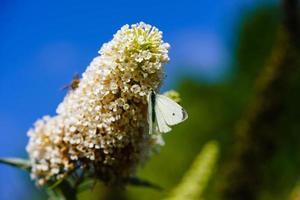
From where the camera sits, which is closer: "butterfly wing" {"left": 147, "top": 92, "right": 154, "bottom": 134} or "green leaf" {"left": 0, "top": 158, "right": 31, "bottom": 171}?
"butterfly wing" {"left": 147, "top": 92, "right": 154, "bottom": 134}

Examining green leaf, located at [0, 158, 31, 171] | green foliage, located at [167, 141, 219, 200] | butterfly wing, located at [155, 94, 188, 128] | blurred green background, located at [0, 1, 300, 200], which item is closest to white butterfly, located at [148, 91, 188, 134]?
butterfly wing, located at [155, 94, 188, 128]

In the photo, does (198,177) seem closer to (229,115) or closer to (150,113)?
(150,113)

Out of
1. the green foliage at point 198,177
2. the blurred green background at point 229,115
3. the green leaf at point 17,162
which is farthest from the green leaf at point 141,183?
the blurred green background at point 229,115

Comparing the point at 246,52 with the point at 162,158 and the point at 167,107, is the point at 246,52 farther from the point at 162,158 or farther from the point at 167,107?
the point at 167,107

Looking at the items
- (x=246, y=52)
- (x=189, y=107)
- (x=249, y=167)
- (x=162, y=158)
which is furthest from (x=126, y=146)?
(x=246, y=52)

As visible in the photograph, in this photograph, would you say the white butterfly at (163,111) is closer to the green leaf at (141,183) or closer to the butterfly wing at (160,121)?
the butterfly wing at (160,121)

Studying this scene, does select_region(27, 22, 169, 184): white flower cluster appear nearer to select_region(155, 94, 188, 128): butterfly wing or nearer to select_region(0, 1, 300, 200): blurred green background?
select_region(155, 94, 188, 128): butterfly wing
